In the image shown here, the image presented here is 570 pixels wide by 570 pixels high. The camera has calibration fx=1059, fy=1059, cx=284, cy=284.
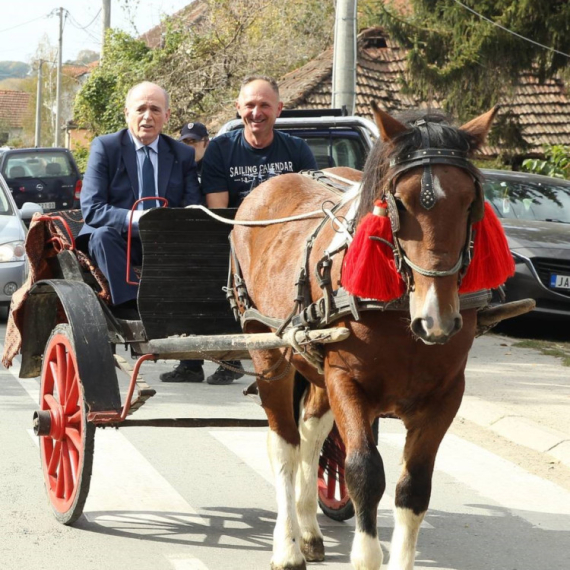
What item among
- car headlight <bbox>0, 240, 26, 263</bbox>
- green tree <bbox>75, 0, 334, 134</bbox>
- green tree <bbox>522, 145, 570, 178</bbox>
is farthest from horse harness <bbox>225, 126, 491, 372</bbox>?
green tree <bbox>75, 0, 334, 134</bbox>

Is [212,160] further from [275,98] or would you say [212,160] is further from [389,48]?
[389,48]

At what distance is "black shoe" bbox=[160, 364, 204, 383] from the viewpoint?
9000mm

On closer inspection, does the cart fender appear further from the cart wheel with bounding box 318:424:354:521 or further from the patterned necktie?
the cart wheel with bounding box 318:424:354:521

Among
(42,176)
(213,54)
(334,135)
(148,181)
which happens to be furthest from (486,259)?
(213,54)

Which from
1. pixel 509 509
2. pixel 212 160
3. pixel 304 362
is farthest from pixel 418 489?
pixel 212 160

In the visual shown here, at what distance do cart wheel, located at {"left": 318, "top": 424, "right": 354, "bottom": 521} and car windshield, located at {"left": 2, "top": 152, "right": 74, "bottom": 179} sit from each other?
18.4m

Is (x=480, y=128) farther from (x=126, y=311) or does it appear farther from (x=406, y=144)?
(x=126, y=311)

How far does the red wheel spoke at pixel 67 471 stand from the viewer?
17.0ft

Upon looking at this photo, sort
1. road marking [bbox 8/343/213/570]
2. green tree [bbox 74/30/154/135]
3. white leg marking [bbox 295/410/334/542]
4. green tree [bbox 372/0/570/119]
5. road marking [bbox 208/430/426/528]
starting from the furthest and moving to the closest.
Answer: green tree [bbox 74/30/154/135], green tree [bbox 372/0/570/119], road marking [bbox 208/430/426/528], road marking [bbox 8/343/213/570], white leg marking [bbox 295/410/334/542]

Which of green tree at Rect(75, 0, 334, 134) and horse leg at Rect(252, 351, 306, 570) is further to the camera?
green tree at Rect(75, 0, 334, 134)

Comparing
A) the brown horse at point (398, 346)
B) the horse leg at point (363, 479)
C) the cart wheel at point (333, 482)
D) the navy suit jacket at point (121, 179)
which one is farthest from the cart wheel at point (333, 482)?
the navy suit jacket at point (121, 179)

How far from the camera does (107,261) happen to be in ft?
18.5

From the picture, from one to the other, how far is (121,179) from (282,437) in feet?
5.99

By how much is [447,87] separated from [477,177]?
50.0 ft
